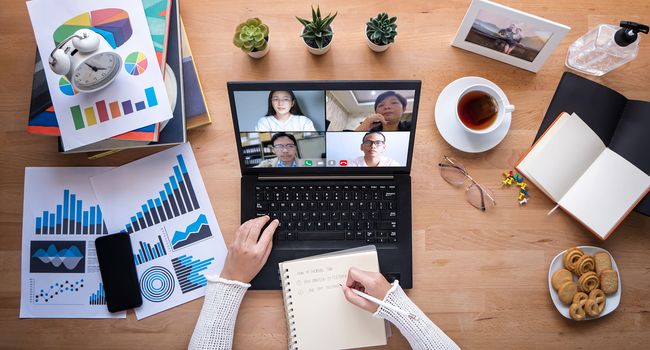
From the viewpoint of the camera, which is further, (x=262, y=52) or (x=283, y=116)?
(x=262, y=52)

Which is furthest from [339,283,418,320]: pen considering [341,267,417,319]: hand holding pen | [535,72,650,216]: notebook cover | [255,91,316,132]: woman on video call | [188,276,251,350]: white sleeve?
[535,72,650,216]: notebook cover

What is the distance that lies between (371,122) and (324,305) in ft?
1.22

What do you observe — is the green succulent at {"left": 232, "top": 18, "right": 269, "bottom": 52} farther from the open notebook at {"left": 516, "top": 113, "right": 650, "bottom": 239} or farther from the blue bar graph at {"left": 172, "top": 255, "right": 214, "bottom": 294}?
the open notebook at {"left": 516, "top": 113, "right": 650, "bottom": 239}

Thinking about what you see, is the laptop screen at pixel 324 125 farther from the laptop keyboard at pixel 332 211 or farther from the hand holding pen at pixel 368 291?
the hand holding pen at pixel 368 291

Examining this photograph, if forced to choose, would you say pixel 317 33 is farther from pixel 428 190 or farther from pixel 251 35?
pixel 428 190

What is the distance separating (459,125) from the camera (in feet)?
3.21

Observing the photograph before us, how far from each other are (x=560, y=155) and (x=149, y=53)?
0.85m

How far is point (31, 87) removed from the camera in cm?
101

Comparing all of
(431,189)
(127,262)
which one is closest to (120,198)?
(127,262)

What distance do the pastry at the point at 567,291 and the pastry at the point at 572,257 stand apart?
0.11 feet

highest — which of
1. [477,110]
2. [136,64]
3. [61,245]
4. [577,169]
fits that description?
[136,64]

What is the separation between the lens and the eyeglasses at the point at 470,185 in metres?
0.98

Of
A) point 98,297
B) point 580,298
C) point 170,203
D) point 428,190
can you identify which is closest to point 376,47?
point 428,190

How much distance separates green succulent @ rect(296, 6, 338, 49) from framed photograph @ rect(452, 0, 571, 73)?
10.4 inches
